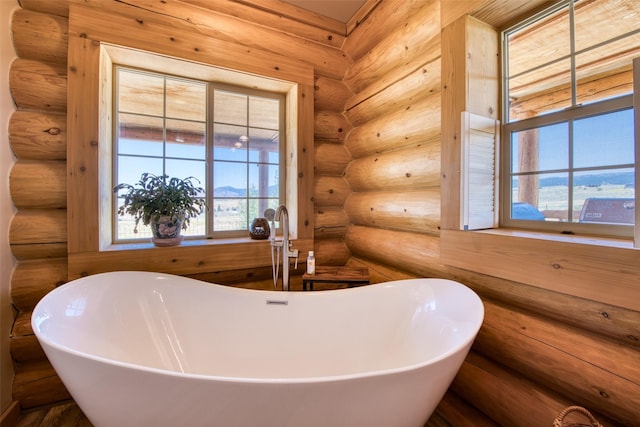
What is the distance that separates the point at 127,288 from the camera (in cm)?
140

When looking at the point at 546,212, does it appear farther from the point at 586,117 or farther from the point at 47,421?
the point at 47,421

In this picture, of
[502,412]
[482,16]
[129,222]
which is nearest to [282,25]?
[482,16]

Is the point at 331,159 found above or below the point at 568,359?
above

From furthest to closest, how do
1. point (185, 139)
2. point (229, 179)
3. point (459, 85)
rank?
point (229, 179) → point (185, 139) → point (459, 85)

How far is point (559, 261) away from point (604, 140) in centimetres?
57

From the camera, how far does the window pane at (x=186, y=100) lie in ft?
6.49

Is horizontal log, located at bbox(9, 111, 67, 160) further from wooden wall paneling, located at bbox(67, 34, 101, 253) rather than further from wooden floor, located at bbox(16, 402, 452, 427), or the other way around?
wooden floor, located at bbox(16, 402, 452, 427)

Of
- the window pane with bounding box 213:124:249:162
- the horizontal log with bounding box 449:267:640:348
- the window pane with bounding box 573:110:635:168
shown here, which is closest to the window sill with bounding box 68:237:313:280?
the window pane with bounding box 213:124:249:162

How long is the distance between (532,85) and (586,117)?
0.33 metres

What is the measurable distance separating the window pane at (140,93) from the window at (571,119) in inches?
93.2

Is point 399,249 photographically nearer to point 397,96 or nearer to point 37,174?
point 397,96

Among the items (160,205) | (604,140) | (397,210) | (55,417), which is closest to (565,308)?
(604,140)

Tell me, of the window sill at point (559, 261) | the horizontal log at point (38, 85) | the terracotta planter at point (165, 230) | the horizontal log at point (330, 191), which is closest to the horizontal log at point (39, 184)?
the horizontal log at point (38, 85)

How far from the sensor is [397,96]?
182 cm
